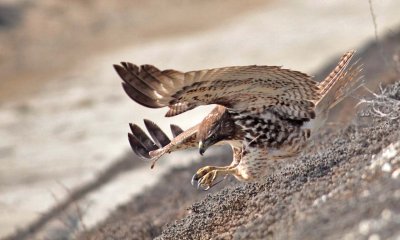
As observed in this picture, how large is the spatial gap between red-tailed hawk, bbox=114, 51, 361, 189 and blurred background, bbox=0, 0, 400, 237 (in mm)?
2602

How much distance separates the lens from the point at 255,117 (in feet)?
22.3

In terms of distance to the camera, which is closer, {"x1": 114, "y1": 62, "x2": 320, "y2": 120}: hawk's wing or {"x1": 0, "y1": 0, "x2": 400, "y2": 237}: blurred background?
{"x1": 114, "y1": 62, "x2": 320, "y2": 120}: hawk's wing

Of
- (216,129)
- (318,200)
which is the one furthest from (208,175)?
(318,200)

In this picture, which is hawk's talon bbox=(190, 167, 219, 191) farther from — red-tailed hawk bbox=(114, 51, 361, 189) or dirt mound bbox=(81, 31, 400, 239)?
dirt mound bbox=(81, 31, 400, 239)

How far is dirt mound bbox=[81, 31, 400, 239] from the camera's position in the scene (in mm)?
4633

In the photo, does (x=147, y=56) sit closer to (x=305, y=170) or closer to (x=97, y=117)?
(x=97, y=117)

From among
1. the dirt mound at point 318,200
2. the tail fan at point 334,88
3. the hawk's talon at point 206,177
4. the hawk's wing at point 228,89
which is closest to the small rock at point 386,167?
the dirt mound at point 318,200

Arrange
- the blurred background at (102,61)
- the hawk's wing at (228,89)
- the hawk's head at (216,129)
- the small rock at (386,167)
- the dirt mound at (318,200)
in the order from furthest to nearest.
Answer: the blurred background at (102,61) → the hawk's head at (216,129) → the hawk's wing at (228,89) → the small rock at (386,167) → the dirt mound at (318,200)

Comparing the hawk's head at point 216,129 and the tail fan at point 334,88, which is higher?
the hawk's head at point 216,129

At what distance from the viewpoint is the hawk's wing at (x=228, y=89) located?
227 inches

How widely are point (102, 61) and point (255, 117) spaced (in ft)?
45.0

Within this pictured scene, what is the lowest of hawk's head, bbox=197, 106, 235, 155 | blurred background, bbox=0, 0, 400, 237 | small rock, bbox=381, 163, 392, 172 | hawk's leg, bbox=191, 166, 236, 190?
small rock, bbox=381, 163, 392, 172

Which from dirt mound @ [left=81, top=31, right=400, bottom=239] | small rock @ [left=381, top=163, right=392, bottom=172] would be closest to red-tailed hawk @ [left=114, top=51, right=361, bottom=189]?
dirt mound @ [left=81, top=31, right=400, bottom=239]

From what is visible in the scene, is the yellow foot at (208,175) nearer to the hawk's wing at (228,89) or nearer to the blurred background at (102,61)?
the hawk's wing at (228,89)
